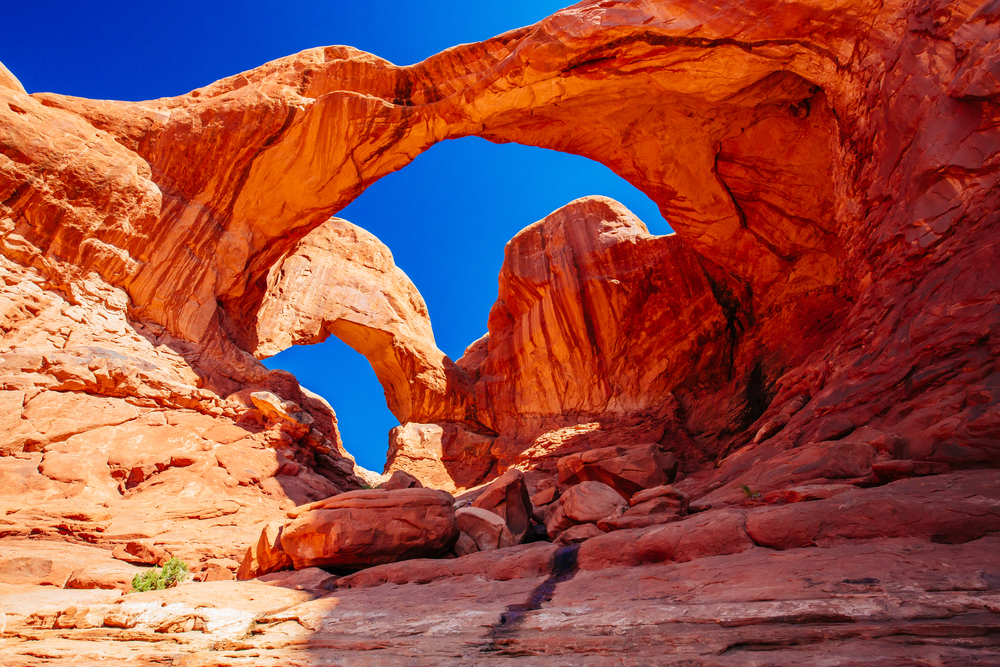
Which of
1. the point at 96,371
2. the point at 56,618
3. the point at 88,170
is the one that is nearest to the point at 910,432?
the point at 56,618

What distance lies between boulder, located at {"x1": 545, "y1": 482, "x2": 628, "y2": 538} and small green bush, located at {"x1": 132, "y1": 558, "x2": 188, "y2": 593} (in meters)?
5.04

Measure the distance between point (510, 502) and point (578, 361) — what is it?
1276 cm

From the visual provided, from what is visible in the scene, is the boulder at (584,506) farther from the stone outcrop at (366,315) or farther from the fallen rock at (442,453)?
the stone outcrop at (366,315)

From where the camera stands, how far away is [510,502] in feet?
30.1

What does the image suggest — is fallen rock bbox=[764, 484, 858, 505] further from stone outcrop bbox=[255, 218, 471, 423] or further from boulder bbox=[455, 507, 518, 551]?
stone outcrop bbox=[255, 218, 471, 423]

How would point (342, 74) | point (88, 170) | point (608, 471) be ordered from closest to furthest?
point (608, 471) → point (88, 170) → point (342, 74)

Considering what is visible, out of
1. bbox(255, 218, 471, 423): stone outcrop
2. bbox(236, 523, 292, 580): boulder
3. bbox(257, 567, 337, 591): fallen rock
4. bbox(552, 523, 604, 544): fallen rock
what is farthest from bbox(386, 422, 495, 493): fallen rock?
bbox(552, 523, 604, 544): fallen rock

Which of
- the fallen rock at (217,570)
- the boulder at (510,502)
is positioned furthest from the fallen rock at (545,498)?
the fallen rock at (217,570)

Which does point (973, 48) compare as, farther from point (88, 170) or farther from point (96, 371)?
point (88, 170)

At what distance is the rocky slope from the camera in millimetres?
4543

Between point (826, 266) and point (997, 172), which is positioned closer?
point (997, 172)

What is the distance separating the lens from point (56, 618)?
539 centimetres

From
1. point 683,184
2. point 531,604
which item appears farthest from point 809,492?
point 683,184

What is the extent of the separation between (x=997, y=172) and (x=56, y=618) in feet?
38.8
